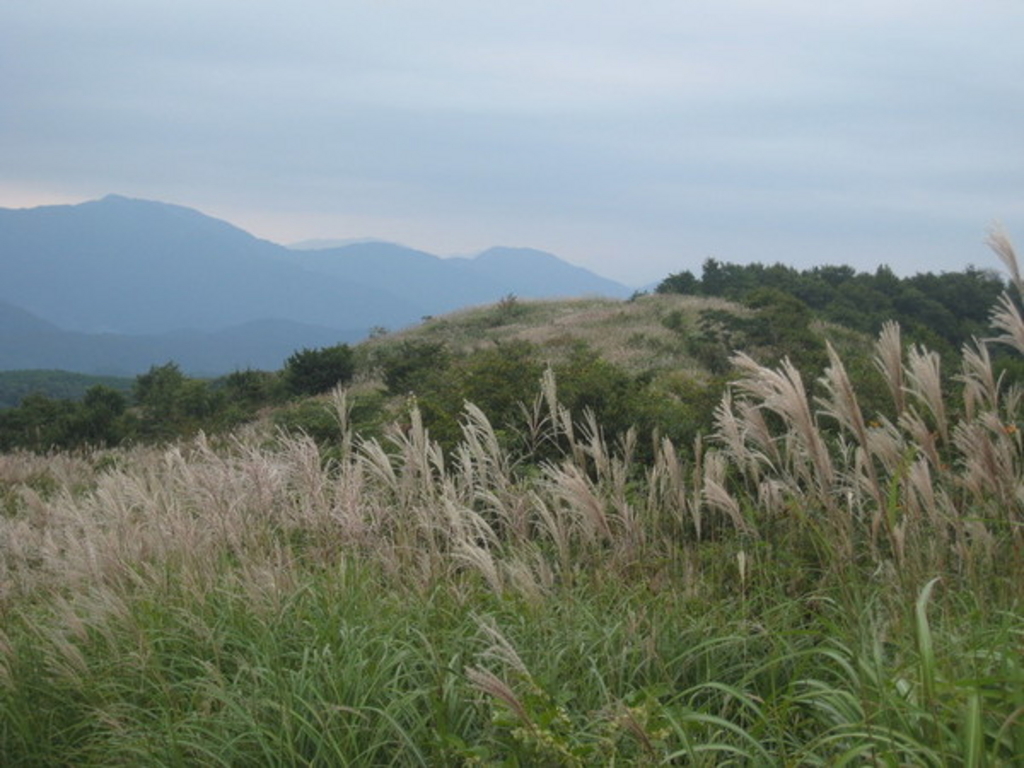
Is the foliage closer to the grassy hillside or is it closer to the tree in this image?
the grassy hillside

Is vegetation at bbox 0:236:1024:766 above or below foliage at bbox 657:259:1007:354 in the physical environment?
below

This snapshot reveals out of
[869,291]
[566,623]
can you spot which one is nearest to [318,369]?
[566,623]

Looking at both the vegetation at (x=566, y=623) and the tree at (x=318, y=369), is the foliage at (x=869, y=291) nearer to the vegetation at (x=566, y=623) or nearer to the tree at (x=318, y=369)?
the tree at (x=318, y=369)

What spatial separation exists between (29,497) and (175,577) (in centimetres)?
255

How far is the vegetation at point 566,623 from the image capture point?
106 inches

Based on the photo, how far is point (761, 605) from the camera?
14.0ft

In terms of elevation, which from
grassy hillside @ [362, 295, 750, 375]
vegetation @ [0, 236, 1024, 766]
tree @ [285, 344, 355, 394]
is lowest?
vegetation @ [0, 236, 1024, 766]

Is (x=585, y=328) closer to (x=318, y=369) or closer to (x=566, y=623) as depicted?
(x=318, y=369)

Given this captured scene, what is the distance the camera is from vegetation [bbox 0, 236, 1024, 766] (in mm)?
2699

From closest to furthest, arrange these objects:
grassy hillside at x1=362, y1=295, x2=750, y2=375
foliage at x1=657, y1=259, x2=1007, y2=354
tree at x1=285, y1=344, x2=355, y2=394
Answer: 1. grassy hillside at x1=362, y1=295, x2=750, y2=375
2. tree at x1=285, y1=344, x2=355, y2=394
3. foliage at x1=657, y1=259, x2=1007, y2=354

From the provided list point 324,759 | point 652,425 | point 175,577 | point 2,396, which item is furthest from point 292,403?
point 2,396

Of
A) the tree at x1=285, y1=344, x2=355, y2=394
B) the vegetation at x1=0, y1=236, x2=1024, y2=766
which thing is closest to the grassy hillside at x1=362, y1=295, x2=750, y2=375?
the tree at x1=285, y1=344, x2=355, y2=394

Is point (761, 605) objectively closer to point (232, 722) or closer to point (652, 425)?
point (232, 722)

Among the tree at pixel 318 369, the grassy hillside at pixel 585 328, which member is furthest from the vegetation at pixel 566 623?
the tree at pixel 318 369
